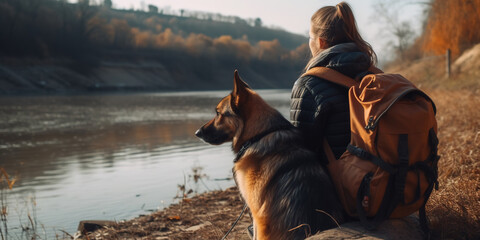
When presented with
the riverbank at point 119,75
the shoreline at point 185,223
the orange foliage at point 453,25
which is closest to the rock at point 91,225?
the shoreline at point 185,223

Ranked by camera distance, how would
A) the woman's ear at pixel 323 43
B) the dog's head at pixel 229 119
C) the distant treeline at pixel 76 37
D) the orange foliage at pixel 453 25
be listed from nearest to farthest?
the dog's head at pixel 229 119 → the woman's ear at pixel 323 43 → the orange foliage at pixel 453 25 → the distant treeline at pixel 76 37

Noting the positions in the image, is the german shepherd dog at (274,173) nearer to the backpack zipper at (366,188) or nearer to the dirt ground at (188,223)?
the backpack zipper at (366,188)

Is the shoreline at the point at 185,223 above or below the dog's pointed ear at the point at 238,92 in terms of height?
below

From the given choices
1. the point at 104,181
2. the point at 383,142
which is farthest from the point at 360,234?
the point at 104,181

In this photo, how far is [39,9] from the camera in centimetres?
8106

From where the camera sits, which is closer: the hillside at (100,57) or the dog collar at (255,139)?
the dog collar at (255,139)

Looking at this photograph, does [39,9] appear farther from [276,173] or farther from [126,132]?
[276,173]

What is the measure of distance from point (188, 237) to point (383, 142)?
3.28 m

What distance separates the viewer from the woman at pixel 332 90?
3561mm

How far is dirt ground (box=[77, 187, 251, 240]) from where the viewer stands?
556 centimetres

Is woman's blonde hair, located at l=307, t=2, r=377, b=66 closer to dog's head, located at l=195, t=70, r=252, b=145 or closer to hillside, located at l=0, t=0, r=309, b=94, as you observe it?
dog's head, located at l=195, t=70, r=252, b=145

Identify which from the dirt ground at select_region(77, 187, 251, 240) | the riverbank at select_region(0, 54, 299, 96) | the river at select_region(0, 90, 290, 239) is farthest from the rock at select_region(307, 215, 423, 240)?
the riverbank at select_region(0, 54, 299, 96)

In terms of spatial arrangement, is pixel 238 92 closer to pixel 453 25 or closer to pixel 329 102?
pixel 329 102

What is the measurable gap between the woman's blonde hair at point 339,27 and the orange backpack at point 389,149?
2.53 ft
